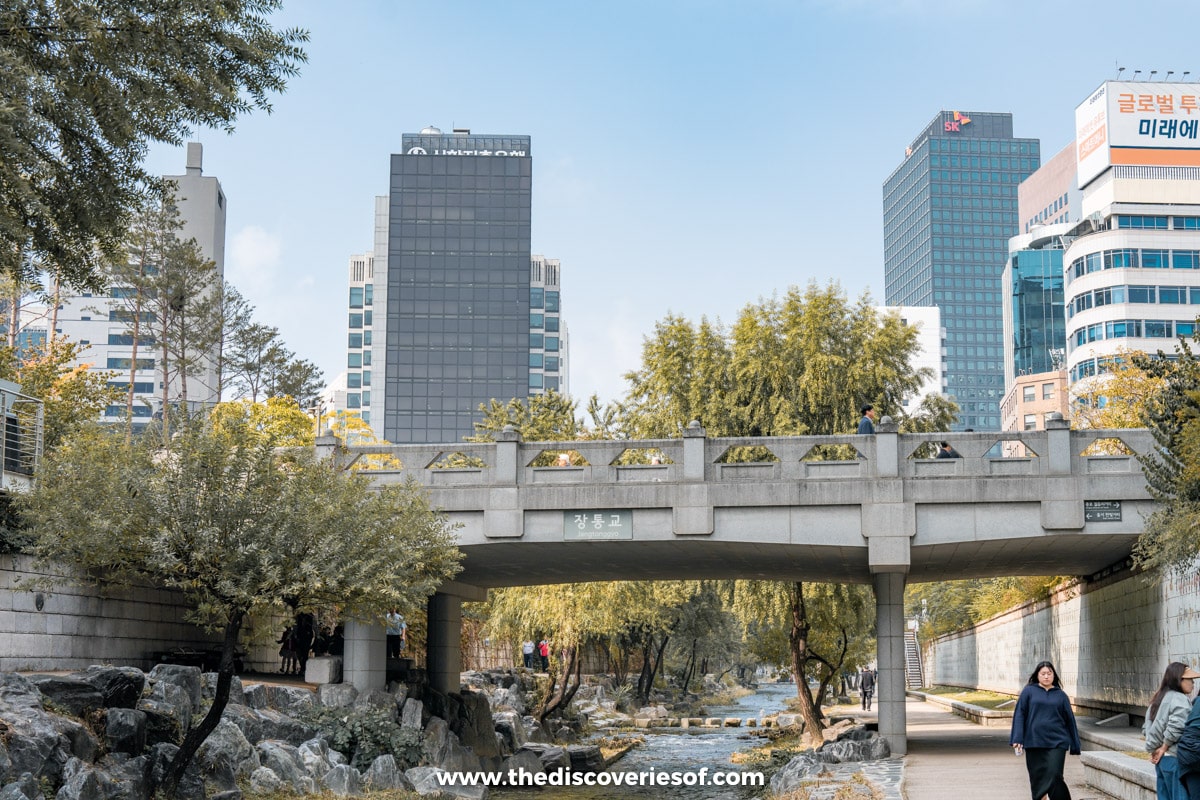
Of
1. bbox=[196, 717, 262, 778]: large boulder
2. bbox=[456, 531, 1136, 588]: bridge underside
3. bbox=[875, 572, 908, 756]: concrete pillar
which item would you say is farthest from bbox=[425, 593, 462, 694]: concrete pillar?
bbox=[875, 572, 908, 756]: concrete pillar

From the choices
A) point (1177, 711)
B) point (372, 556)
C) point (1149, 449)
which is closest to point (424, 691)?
point (372, 556)

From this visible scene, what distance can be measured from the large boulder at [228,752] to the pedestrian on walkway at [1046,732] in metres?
12.6

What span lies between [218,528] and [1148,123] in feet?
309

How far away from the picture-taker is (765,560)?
28.5 metres

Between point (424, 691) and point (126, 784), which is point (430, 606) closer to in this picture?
point (424, 691)

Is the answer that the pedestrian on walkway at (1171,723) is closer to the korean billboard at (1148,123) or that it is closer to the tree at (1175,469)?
the tree at (1175,469)

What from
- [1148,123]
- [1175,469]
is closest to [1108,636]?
[1175,469]

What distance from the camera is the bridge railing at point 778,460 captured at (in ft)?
82.4

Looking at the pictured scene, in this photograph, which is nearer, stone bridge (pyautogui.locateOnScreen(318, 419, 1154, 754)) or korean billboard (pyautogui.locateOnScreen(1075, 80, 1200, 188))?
stone bridge (pyautogui.locateOnScreen(318, 419, 1154, 754))

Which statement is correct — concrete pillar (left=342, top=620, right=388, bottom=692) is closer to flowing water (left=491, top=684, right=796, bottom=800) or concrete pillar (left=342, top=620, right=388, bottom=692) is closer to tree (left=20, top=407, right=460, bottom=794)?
flowing water (left=491, top=684, right=796, bottom=800)

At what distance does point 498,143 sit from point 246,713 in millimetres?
175310

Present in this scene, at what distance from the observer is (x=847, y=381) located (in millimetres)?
33625

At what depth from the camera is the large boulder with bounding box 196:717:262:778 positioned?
67.1ft

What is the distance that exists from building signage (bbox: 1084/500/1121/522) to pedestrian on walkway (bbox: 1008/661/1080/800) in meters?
11.5
